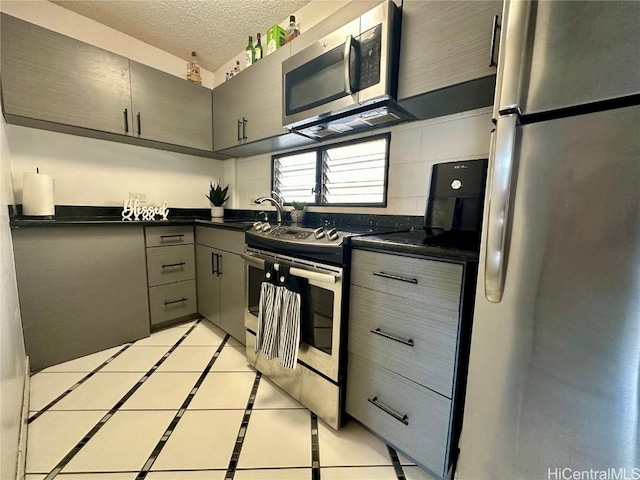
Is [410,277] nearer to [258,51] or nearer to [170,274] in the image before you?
[170,274]

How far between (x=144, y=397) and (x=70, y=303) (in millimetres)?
902

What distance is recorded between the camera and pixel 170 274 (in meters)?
2.23

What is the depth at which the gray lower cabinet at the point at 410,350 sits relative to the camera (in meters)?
0.89

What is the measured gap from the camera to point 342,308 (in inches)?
46.4

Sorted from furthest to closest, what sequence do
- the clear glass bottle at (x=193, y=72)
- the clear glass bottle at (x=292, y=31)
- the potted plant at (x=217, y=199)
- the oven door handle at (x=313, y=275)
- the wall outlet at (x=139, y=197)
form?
the potted plant at (x=217, y=199) < the clear glass bottle at (x=193, y=72) < the wall outlet at (x=139, y=197) < the clear glass bottle at (x=292, y=31) < the oven door handle at (x=313, y=275)

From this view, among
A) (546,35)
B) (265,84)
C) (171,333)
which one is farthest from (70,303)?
(546,35)

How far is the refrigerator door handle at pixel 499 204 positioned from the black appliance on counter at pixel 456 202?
15.5 inches

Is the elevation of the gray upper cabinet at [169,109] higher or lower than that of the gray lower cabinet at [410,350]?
higher

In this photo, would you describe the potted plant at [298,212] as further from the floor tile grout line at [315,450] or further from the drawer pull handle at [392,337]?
the floor tile grout line at [315,450]

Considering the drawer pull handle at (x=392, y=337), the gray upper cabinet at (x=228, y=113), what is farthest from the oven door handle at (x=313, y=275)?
the gray upper cabinet at (x=228, y=113)

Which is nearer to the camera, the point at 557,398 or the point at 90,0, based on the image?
the point at 557,398

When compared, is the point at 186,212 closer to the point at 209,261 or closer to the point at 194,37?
the point at 209,261

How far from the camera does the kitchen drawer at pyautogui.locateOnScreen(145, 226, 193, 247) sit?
2096 millimetres
